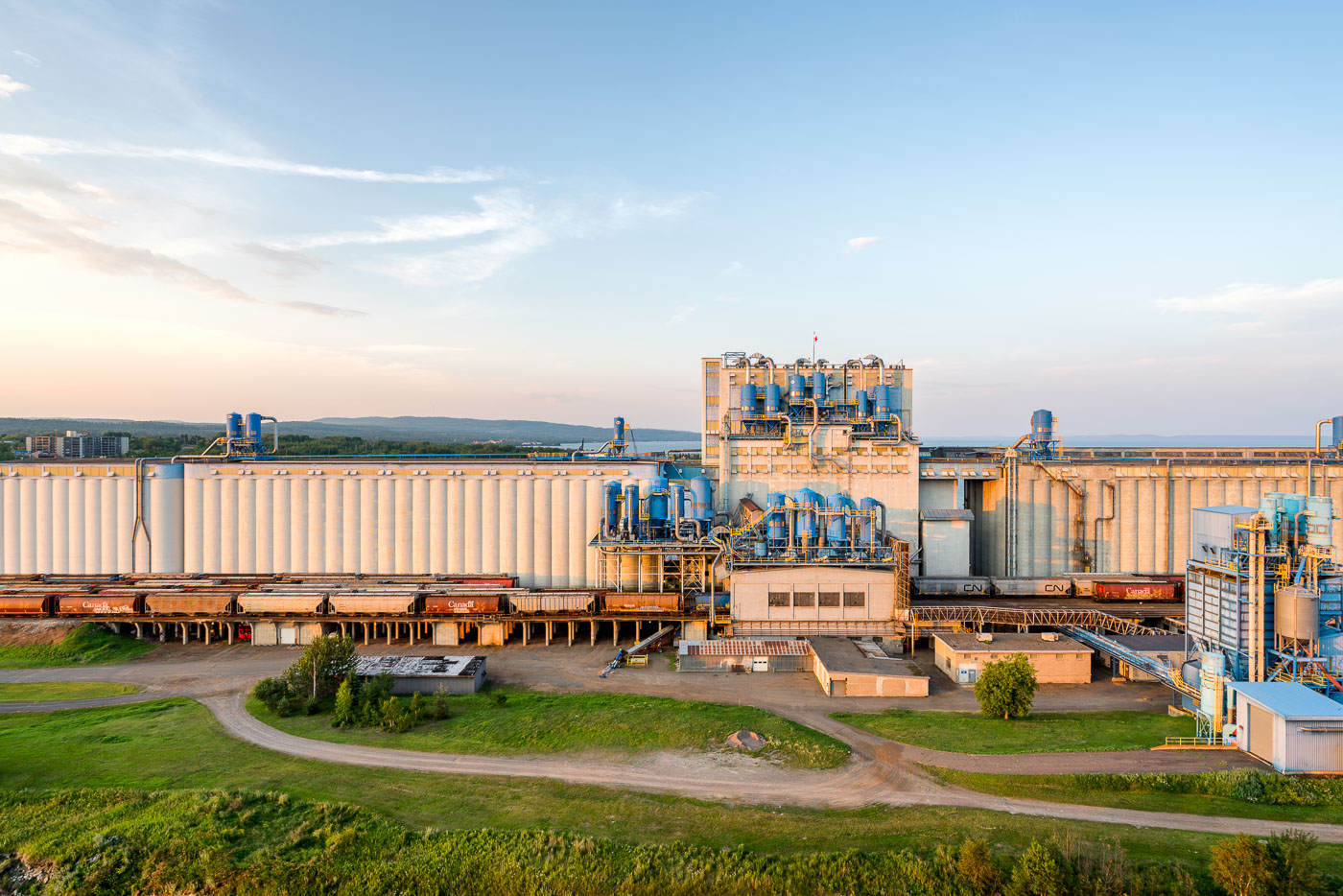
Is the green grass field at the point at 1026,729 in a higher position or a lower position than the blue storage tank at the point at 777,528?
lower

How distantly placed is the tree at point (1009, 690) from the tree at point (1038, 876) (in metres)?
15.4

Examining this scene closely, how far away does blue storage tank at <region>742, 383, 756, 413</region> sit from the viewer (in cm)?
7156

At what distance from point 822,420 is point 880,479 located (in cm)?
893

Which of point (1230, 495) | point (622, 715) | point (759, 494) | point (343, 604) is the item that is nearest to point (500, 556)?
point (343, 604)

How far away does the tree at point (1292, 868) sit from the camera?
22359 mm

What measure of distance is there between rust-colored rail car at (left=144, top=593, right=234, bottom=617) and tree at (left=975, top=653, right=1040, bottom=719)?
57.7 m

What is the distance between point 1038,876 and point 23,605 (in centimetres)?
7372

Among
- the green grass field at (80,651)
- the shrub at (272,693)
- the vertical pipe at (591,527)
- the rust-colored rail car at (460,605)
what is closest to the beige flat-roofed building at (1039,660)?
the vertical pipe at (591,527)

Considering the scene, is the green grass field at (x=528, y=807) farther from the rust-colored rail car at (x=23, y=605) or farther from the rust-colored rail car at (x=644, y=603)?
the rust-colored rail car at (x=644, y=603)

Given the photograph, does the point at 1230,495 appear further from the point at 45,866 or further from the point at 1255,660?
the point at 45,866

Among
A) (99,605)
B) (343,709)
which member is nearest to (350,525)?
(99,605)

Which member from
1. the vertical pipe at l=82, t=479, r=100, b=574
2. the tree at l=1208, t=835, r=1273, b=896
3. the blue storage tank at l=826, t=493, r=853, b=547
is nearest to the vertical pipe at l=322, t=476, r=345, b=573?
the vertical pipe at l=82, t=479, r=100, b=574

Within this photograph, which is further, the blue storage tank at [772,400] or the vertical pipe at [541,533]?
the blue storage tank at [772,400]

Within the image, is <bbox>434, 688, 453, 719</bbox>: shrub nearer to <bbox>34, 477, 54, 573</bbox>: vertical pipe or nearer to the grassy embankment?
the grassy embankment
